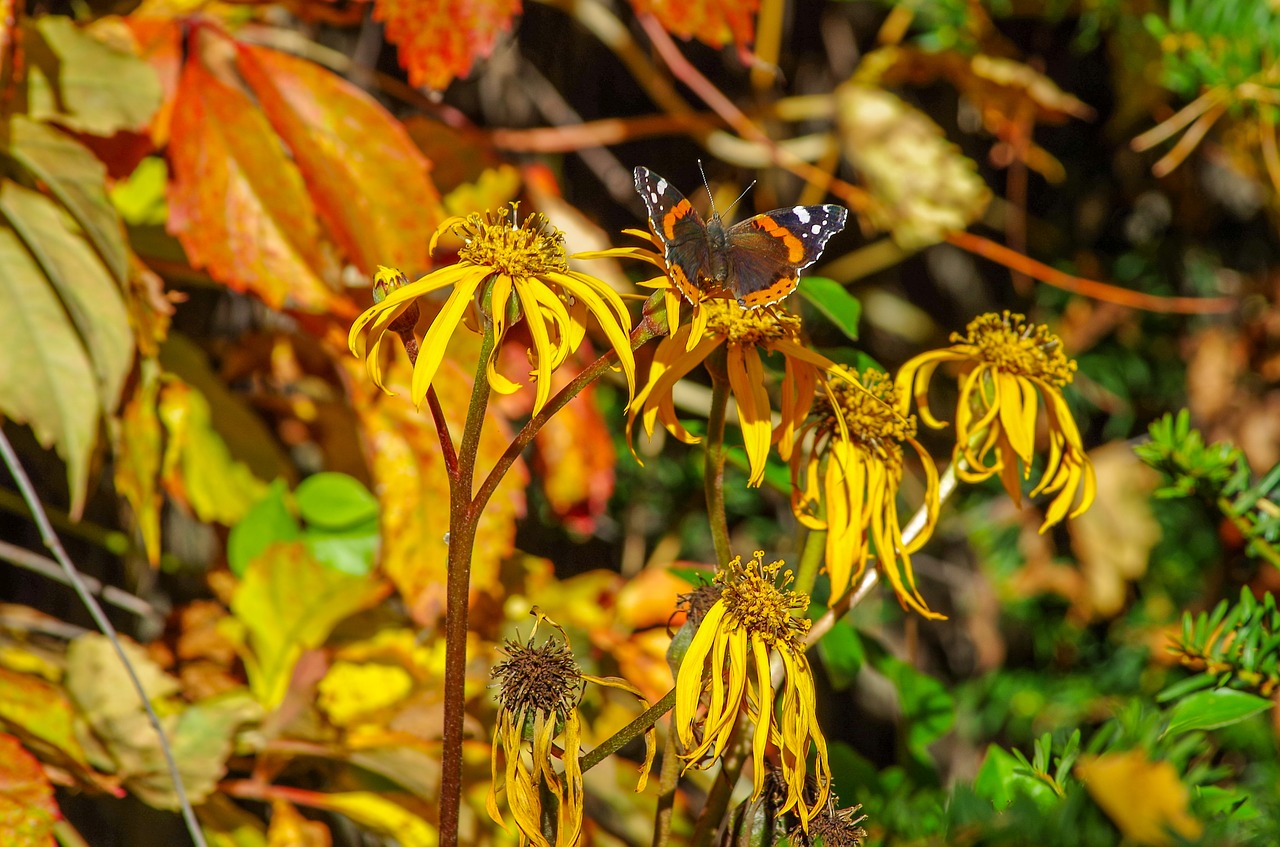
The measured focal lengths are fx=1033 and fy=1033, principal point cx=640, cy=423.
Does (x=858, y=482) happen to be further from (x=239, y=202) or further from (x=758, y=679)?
(x=239, y=202)

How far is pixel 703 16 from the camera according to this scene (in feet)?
2.50

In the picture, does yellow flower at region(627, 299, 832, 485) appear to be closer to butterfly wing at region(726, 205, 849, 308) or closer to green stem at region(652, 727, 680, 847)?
butterfly wing at region(726, 205, 849, 308)

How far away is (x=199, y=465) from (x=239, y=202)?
0.73 feet

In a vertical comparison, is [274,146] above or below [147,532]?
above

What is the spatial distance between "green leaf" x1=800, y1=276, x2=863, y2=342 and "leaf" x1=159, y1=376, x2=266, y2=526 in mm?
485

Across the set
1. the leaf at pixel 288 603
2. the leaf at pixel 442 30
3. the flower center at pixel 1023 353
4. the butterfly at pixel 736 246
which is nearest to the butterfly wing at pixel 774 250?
the butterfly at pixel 736 246

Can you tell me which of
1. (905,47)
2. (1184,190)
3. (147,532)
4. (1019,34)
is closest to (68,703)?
(147,532)

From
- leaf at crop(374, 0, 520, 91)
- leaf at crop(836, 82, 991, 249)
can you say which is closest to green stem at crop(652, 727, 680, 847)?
leaf at crop(374, 0, 520, 91)

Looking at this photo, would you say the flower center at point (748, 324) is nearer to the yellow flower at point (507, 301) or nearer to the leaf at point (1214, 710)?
the yellow flower at point (507, 301)

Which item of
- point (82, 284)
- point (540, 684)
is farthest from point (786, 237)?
point (82, 284)

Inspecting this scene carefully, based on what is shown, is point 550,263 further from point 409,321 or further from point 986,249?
point 986,249

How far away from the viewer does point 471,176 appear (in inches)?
36.2

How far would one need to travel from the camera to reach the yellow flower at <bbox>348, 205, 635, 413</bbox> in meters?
0.40

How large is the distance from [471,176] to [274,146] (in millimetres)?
210
